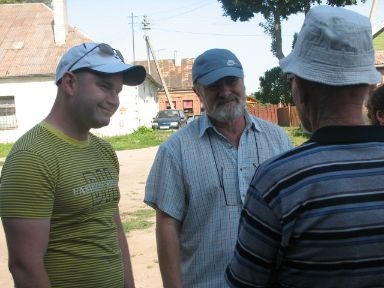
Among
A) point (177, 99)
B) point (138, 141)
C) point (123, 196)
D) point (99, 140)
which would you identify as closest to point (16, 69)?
point (138, 141)

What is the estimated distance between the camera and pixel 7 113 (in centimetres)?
2964

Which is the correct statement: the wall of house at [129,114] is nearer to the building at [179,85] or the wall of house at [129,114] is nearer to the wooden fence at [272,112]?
the wooden fence at [272,112]

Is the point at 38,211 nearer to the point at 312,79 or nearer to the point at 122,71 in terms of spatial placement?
the point at 122,71

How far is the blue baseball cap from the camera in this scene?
2812 millimetres

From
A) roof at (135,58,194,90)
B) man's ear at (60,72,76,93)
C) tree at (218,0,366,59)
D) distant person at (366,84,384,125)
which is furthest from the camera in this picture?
roof at (135,58,194,90)

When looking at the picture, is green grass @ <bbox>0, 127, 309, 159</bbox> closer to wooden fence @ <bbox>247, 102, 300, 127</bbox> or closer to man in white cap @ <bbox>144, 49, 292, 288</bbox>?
wooden fence @ <bbox>247, 102, 300, 127</bbox>

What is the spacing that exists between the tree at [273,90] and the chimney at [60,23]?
1240 centimetres

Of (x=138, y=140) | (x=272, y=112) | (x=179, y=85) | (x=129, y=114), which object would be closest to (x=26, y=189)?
(x=138, y=140)

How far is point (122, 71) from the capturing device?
2734 mm

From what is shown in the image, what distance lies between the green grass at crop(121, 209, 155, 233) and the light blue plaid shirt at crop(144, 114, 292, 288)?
5.30m

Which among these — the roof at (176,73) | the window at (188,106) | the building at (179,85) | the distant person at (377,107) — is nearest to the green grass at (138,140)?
the distant person at (377,107)

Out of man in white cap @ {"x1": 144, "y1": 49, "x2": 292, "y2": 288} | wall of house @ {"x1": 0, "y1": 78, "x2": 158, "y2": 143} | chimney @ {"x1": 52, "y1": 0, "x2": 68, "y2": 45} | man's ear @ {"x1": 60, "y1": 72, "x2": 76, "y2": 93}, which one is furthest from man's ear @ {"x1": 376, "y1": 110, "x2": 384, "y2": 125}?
chimney @ {"x1": 52, "y1": 0, "x2": 68, "y2": 45}

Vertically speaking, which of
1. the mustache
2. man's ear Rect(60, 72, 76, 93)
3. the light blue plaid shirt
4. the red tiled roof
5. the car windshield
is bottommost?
the car windshield

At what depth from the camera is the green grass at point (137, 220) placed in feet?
26.9
